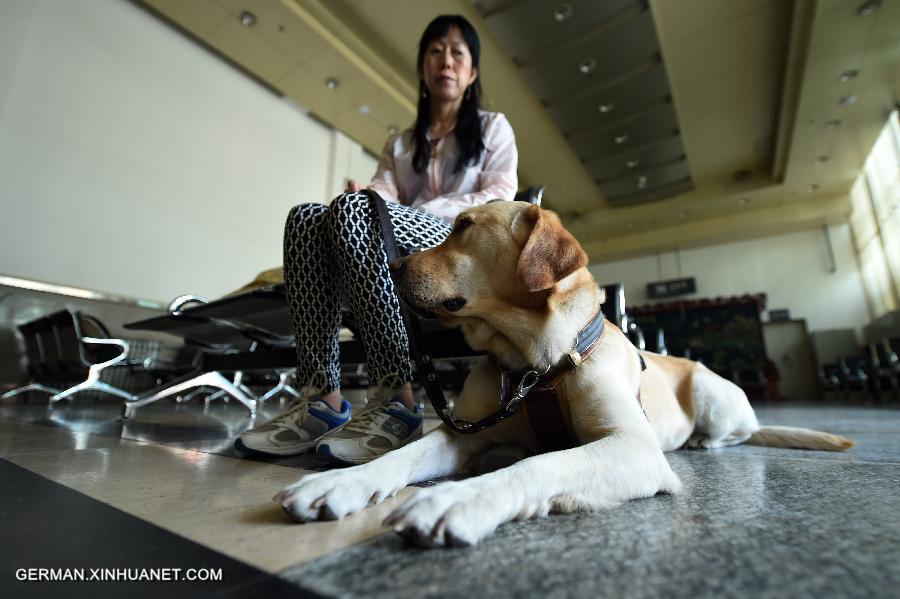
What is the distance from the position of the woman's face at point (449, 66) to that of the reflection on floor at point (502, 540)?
5.18ft

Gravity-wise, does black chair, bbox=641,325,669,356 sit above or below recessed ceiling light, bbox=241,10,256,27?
below

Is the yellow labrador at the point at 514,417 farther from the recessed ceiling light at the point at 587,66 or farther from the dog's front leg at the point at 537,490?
the recessed ceiling light at the point at 587,66

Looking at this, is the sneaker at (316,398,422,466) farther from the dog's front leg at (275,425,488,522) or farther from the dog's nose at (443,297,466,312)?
the dog's nose at (443,297,466,312)

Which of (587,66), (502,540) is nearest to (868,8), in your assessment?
(587,66)

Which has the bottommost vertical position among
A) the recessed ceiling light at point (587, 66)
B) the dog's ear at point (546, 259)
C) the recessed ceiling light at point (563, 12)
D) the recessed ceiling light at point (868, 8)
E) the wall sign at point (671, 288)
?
the dog's ear at point (546, 259)

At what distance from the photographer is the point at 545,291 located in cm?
105

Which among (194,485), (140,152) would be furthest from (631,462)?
(140,152)

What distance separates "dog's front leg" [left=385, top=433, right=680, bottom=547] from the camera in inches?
22.0

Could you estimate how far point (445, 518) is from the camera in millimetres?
565

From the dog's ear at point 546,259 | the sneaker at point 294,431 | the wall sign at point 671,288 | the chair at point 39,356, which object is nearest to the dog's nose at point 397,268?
the dog's ear at point 546,259

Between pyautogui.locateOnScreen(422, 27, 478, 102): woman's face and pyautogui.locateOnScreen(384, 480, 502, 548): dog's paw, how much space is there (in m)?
1.68

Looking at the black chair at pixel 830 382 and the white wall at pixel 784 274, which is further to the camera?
the white wall at pixel 784 274

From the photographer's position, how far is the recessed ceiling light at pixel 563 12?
4.95 metres

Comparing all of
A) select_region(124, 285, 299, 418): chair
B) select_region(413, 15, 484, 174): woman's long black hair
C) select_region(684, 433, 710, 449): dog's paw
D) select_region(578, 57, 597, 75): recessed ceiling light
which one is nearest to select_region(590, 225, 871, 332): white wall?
select_region(578, 57, 597, 75): recessed ceiling light
